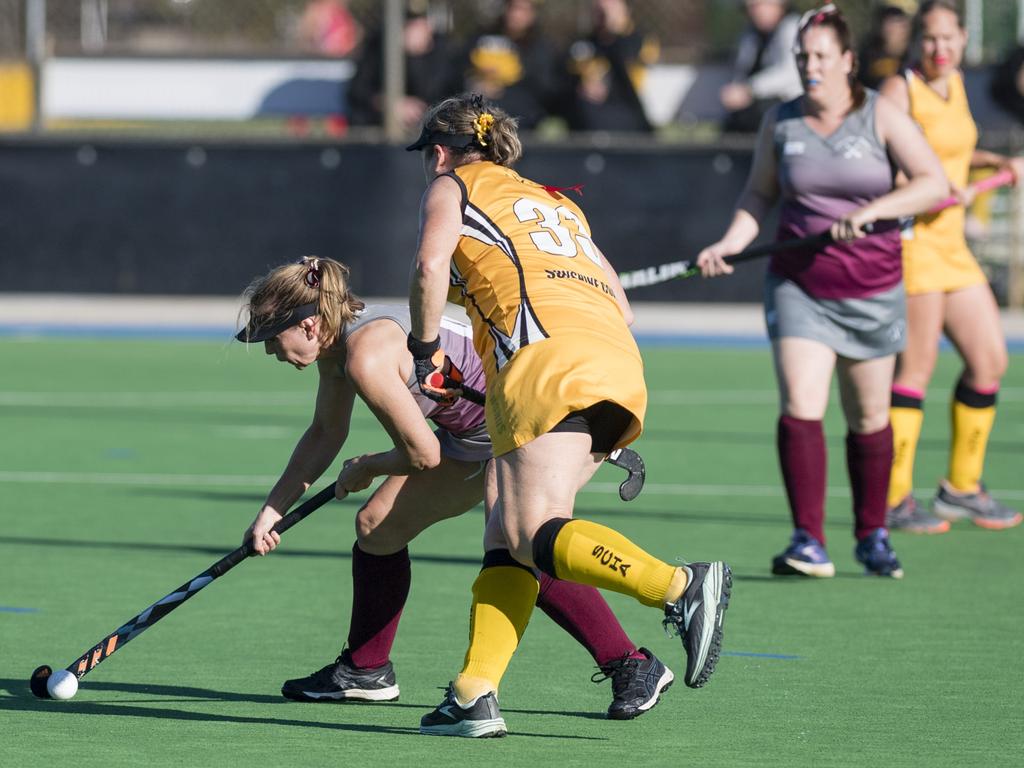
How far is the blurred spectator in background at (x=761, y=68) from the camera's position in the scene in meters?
15.8

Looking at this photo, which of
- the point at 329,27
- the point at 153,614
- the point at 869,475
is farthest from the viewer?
the point at 329,27

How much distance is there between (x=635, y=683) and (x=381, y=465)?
80cm

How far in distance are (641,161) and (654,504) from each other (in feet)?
26.6

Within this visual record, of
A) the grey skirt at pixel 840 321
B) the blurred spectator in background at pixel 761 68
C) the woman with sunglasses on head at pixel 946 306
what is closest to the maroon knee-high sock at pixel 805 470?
the grey skirt at pixel 840 321

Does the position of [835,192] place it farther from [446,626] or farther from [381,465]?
[381,465]

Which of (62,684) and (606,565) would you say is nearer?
(606,565)

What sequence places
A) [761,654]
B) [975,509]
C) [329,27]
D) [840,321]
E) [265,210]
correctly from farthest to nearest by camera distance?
[329,27] → [265,210] → [975,509] → [840,321] → [761,654]

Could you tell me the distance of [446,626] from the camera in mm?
6051

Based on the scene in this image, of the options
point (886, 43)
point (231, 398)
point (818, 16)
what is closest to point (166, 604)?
point (818, 16)

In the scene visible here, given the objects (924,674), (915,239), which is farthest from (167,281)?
(924,674)

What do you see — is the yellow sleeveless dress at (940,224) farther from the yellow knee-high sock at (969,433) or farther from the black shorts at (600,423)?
the black shorts at (600,423)

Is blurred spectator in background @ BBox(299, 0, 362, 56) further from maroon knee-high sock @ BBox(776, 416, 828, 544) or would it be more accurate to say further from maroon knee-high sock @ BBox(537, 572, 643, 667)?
maroon knee-high sock @ BBox(537, 572, 643, 667)

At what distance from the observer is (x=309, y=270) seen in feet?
15.8

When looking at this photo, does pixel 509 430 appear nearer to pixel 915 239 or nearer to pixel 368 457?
pixel 368 457
